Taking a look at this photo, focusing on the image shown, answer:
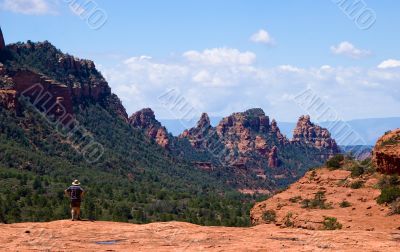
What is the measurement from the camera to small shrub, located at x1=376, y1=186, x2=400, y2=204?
2902cm

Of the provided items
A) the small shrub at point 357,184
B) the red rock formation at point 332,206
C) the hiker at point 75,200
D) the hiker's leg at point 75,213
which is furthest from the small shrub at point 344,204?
the hiker's leg at point 75,213

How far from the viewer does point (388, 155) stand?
33.8 meters

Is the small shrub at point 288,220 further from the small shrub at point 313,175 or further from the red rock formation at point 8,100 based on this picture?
the red rock formation at point 8,100

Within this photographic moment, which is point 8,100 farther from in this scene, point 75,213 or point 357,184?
point 75,213

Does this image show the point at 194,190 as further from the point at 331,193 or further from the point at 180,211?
the point at 331,193

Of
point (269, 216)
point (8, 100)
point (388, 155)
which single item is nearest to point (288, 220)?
point (269, 216)

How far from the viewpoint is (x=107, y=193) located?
8369cm

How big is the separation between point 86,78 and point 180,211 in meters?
79.4

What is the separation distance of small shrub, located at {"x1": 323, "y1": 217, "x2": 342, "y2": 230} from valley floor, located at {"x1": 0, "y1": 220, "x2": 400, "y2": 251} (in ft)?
11.5

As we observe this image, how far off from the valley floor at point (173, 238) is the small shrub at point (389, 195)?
19.9ft

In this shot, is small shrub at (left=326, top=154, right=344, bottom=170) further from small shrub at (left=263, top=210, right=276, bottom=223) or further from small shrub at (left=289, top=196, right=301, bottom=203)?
small shrub at (left=263, top=210, right=276, bottom=223)

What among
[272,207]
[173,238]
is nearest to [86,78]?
[272,207]

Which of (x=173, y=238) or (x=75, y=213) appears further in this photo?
(x=75, y=213)

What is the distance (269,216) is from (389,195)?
654 centimetres
